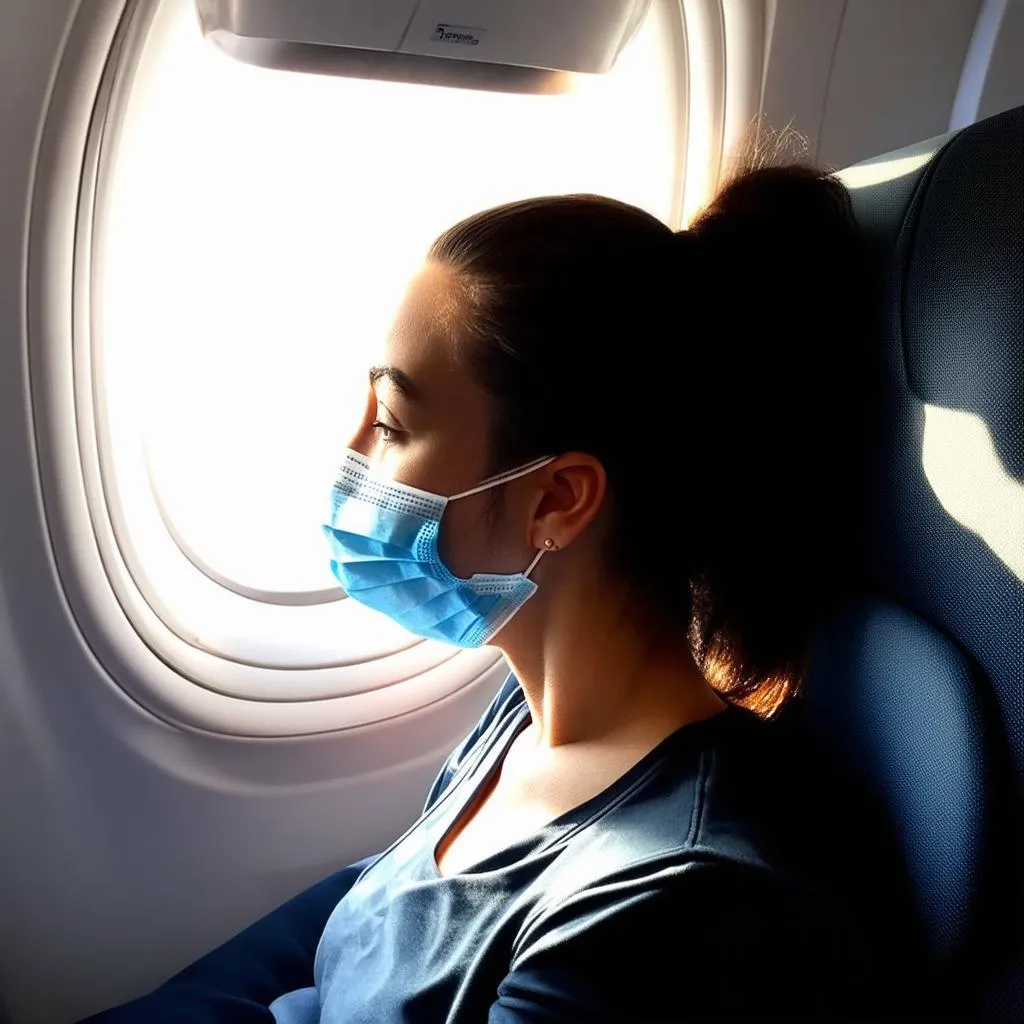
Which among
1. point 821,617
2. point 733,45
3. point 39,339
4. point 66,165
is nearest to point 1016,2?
point 733,45

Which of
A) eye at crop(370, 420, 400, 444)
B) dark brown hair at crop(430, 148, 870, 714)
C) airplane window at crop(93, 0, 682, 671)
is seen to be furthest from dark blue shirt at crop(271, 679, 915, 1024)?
airplane window at crop(93, 0, 682, 671)

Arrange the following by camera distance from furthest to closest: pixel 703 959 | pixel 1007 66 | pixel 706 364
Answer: pixel 1007 66 < pixel 706 364 < pixel 703 959

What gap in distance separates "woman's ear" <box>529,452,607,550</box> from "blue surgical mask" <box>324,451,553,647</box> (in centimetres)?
3

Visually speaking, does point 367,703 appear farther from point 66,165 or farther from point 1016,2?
point 1016,2

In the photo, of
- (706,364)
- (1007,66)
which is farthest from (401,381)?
(1007,66)

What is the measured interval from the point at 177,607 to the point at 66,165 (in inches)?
25.9

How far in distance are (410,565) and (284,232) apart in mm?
661

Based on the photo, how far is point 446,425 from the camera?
42.8 inches

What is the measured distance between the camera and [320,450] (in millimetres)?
1765

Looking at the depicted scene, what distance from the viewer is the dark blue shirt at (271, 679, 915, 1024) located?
0.84 meters

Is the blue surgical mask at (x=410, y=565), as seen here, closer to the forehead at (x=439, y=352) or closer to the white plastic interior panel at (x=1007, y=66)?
the forehead at (x=439, y=352)

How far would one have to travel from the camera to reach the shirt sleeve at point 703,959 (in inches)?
32.5

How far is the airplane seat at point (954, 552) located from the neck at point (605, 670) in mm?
212

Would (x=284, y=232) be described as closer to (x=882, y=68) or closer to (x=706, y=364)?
(x=706, y=364)
